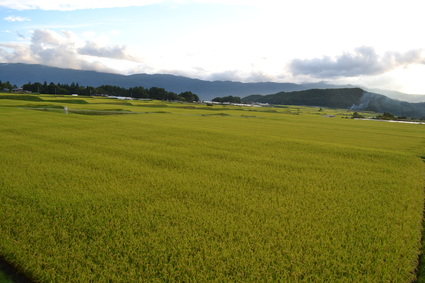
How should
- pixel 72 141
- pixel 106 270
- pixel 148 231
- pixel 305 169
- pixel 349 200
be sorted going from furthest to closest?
1. pixel 72 141
2. pixel 305 169
3. pixel 349 200
4. pixel 148 231
5. pixel 106 270

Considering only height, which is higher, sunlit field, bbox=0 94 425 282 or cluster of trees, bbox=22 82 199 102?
cluster of trees, bbox=22 82 199 102

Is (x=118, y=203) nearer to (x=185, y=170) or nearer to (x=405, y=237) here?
(x=185, y=170)

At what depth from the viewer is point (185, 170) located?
11.5 metres

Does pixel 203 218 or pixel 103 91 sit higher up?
pixel 103 91

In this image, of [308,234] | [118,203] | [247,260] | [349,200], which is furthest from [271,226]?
[118,203]

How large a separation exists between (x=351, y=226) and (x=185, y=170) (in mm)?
6823

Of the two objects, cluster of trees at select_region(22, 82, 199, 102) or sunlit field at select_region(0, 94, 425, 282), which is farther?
cluster of trees at select_region(22, 82, 199, 102)

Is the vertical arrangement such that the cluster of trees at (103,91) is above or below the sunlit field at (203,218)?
above

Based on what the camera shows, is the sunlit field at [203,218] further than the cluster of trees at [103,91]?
No

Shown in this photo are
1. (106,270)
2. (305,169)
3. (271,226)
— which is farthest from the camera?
(305,169)

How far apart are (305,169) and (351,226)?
5785 mm

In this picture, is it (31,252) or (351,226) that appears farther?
(351,226)

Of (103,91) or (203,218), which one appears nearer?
(203,218)

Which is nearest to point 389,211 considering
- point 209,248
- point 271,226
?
point 271,226
